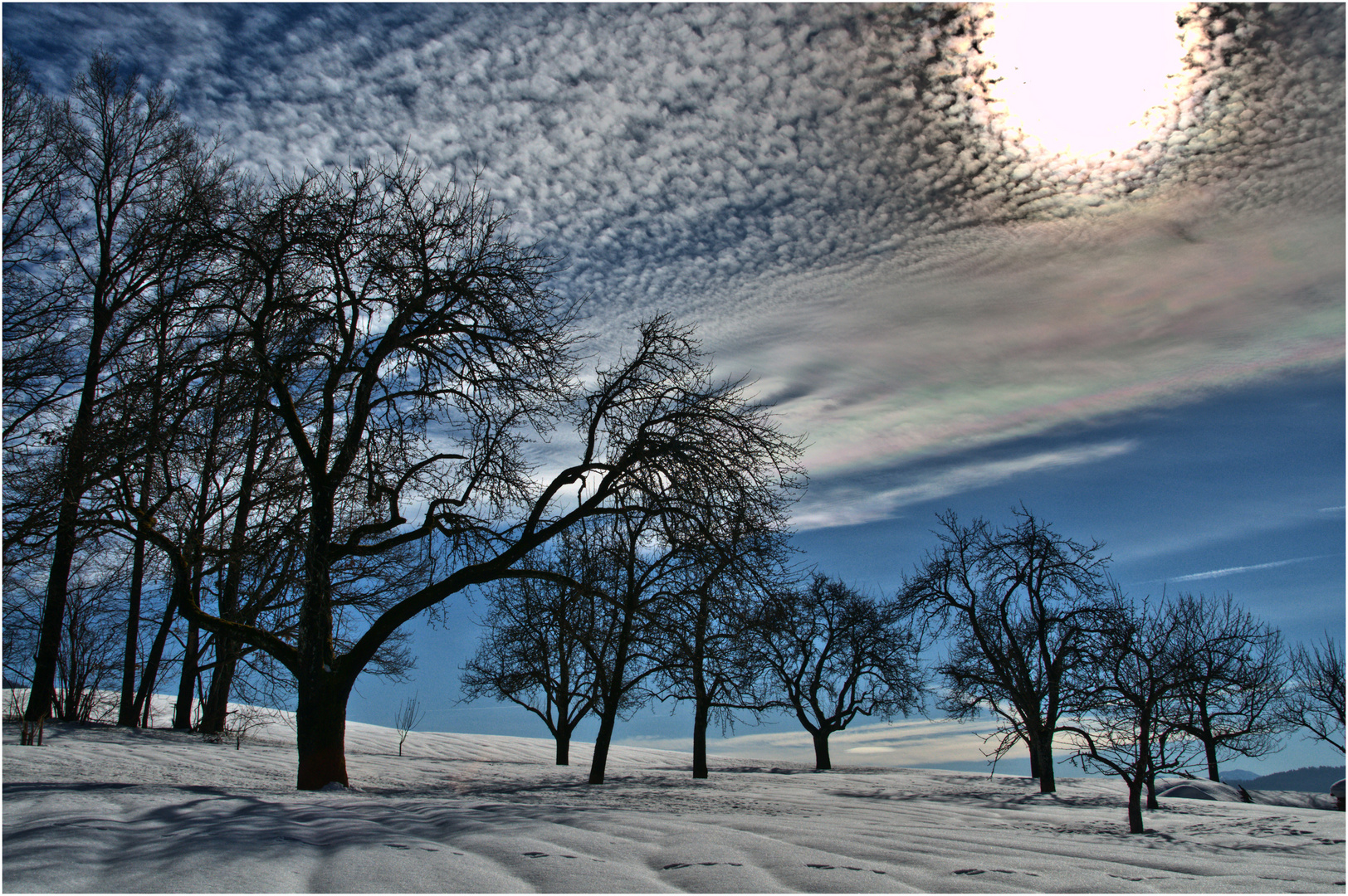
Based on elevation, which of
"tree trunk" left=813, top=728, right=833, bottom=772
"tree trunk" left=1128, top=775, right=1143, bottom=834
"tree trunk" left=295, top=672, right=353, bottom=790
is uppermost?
"tree trunk" left=295, top=672, right=353, bottom=790

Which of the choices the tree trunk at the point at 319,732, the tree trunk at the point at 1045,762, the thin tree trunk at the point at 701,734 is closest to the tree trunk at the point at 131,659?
the tree trunk at the point at 319,732

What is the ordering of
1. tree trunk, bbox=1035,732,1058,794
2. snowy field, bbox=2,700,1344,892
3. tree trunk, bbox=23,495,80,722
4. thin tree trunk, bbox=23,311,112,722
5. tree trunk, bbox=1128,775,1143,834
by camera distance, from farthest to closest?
tree trunk, bbox=1035,732,1058,794
tree trunk, bbox=23,495,80,722
thin tree trunk, bbox=23,311,112,722
tree trunk, bbox=1128,775,1143,834
snowy field, bbox=2,700,1344,892

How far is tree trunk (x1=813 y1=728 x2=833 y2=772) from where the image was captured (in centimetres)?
3002

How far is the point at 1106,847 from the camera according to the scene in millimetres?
7254

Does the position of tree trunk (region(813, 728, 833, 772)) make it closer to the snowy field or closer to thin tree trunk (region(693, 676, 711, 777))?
thin tree trunk (region(693, 676, 711, 777))

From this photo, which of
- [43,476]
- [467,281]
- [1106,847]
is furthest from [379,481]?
[1106,847]

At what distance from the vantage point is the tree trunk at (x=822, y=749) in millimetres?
30016

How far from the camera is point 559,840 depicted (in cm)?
588

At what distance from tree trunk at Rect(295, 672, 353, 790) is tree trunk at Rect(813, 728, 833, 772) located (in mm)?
22704

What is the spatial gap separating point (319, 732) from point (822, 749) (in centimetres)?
2325

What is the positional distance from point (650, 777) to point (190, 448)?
13370 millimetres

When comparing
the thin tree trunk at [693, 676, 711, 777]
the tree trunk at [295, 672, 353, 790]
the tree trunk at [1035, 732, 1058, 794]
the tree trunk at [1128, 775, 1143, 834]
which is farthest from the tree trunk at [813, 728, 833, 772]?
the tree trunk at [295, 672, 353, 790]

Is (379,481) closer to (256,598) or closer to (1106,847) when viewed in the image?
(256,598)

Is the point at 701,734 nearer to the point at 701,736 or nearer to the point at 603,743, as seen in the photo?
the point at 701,736
